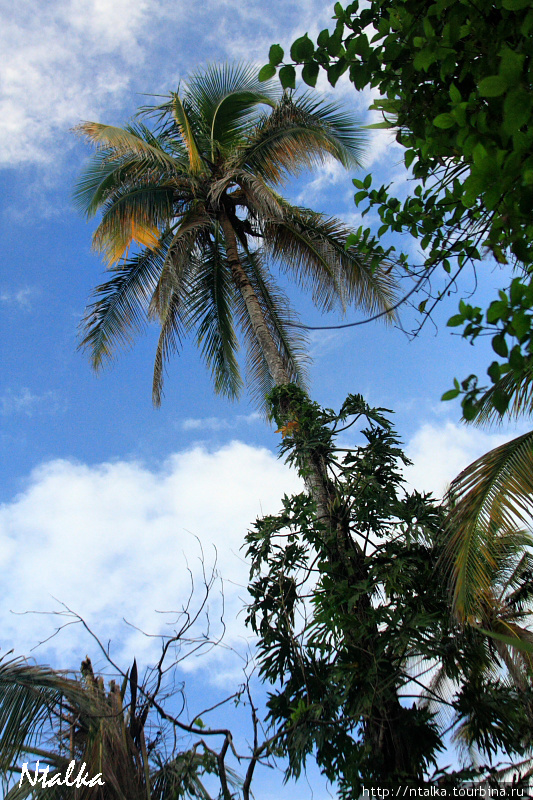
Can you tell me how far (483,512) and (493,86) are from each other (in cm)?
326

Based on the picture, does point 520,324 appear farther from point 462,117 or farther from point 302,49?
point 302,49

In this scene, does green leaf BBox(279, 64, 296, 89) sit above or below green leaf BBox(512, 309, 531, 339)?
above

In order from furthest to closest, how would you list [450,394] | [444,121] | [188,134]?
[188,134], [444,121], [450,394]

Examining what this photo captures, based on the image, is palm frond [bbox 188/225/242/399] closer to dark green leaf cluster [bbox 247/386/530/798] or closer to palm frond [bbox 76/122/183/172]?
palm frond [bbox 76/122/183/172]

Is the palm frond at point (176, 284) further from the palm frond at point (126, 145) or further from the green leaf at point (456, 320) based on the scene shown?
the green leaf at point (456, 320)

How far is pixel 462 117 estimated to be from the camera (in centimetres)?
182

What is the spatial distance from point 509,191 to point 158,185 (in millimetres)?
8066

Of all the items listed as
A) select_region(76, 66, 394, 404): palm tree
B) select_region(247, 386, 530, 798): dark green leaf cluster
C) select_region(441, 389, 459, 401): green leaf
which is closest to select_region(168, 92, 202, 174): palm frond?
select_region(76, 66, 394, 404): palm tree

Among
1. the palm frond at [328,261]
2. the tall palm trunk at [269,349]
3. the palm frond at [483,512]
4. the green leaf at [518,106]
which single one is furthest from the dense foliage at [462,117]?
the palm frond at [328,261]

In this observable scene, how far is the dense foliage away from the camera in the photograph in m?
1.47

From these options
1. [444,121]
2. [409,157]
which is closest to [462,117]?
[444,121]

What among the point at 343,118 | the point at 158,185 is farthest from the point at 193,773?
the point at 343,118

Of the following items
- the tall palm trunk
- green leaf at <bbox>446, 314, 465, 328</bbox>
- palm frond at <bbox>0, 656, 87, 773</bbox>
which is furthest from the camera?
the tall palm trunk

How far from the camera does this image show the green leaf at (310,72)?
233 cm
